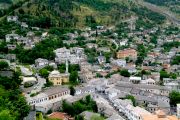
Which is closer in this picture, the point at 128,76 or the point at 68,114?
the point at 68,114

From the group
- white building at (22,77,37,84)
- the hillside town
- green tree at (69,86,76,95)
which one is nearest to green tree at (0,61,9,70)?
the hillside town

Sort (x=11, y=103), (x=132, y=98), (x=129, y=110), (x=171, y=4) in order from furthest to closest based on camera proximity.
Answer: (x=171, y=4)
(x=132, y=98)
(x=129, y=110)
(x=11, y=103)

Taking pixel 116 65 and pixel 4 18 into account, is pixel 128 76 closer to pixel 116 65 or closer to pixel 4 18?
pixel 116 65

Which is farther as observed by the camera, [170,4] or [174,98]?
[170,4]

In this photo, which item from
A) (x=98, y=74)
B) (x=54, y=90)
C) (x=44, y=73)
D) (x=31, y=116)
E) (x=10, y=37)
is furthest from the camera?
(x=10, y=37)

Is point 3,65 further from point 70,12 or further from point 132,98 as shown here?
point 70,12

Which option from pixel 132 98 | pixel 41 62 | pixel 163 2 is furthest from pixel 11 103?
pixel 163 2

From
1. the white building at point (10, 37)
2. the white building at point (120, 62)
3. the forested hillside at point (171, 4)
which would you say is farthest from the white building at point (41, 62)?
the forested hillside at point (171, 4)

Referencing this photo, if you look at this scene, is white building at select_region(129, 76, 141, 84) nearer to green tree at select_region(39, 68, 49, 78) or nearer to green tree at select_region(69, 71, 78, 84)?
green tree at select_region(69, 71, 78, 84)

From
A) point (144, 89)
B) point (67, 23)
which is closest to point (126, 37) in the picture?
point (67, 23)
